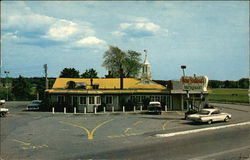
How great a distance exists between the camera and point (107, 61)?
86188 mm

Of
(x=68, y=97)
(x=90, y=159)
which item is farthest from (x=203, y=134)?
(x=68, y=97)

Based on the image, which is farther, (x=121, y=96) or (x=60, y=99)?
(x=60, y=99)

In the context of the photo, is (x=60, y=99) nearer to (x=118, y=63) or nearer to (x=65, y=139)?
(x=65, y=139)

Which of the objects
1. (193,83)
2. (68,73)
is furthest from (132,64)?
(193,83)

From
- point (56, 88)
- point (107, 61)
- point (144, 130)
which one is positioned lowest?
point (144, 130)

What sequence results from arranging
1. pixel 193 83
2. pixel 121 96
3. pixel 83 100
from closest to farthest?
pixel 193 83 → pixel 83 100 → pixel 121 96

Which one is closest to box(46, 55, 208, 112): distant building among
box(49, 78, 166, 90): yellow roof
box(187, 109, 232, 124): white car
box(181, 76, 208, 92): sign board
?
box(49, 78, 166, 90): yellow roof

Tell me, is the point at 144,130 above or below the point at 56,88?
below

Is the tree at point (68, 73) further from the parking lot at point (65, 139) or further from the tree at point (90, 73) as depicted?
the parking lot at point (65, 139)

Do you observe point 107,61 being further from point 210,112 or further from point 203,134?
point 203,134

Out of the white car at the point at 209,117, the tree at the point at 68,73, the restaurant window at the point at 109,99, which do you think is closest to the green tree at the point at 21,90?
the tree at the point at 68,73

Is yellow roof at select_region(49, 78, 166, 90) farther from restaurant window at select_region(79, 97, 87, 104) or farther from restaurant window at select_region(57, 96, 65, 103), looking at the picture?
restaurant window at select_region(79, 97, 87, 104)

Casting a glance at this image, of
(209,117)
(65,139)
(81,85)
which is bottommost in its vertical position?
(65,139)

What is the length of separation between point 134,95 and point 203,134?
2568 cm
